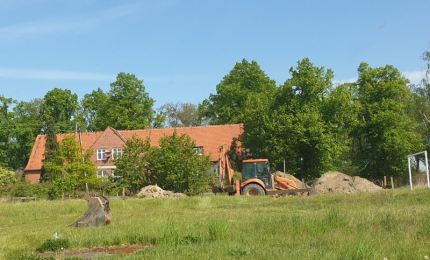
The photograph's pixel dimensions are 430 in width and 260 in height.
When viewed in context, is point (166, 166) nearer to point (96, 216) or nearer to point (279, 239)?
point (96, 216)

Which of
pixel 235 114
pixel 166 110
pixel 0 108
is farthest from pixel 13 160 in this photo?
pixel 235 114

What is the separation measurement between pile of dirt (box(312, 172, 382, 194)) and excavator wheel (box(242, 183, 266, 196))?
16.8 ft

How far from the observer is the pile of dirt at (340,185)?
157 ft

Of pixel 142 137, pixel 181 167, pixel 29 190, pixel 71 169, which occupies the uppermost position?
pixel 142 137

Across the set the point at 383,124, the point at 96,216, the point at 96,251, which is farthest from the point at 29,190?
the point at 96,251

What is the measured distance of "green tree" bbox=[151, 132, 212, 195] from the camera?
52.8 metres

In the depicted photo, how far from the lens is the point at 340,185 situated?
160ft

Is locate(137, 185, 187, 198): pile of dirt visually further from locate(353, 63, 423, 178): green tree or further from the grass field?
the grass field

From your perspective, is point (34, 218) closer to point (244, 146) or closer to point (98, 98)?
point (244, 146)

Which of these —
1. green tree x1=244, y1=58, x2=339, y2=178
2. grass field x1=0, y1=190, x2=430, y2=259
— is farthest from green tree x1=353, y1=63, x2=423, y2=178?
grass field x1=0, y1=190, x2=430, y2=259

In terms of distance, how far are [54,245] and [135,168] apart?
40823 mm

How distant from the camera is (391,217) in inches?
630

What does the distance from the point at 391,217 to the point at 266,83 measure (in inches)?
2634

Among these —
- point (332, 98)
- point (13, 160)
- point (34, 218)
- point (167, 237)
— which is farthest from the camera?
point (13, 160)
